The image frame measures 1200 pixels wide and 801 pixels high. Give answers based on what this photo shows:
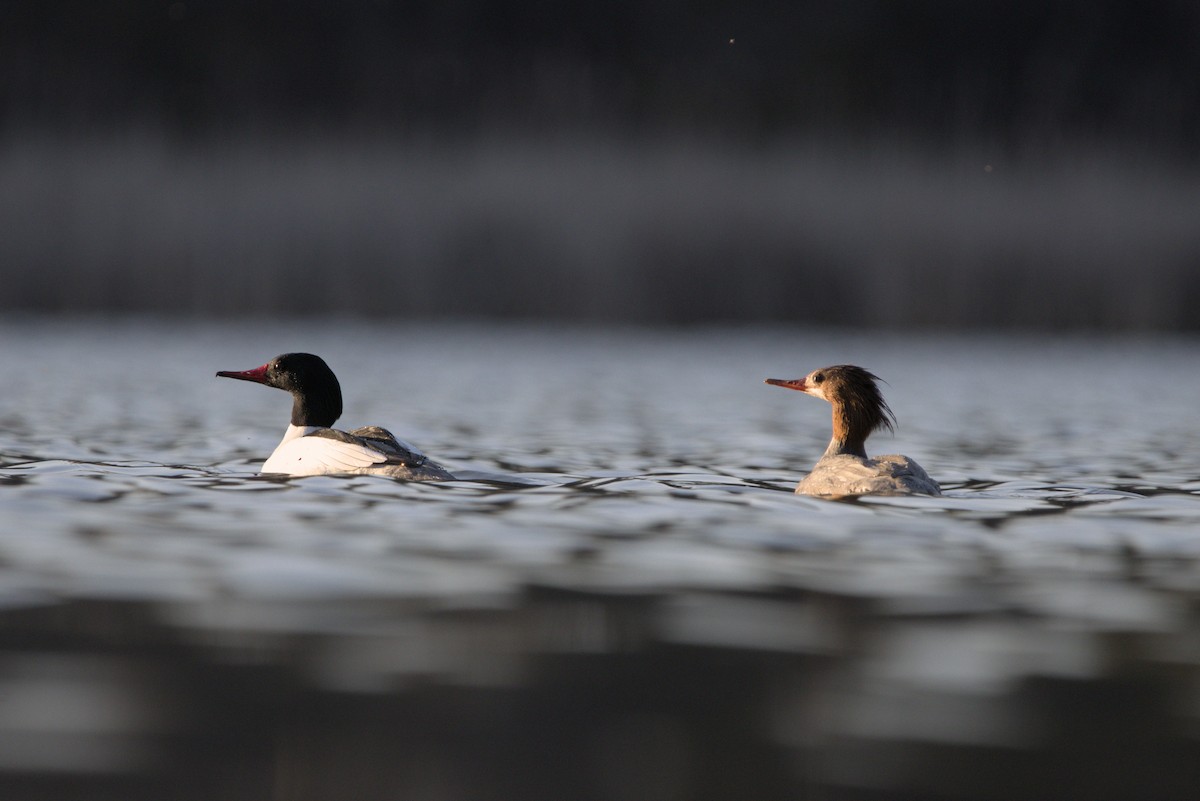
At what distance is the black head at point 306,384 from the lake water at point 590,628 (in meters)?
0.69

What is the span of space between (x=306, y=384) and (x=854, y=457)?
445cm

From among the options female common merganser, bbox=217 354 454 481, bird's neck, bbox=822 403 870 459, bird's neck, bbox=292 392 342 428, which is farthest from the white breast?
bird's neck, bbox=822 403 870 459

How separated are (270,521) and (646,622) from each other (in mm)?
3163

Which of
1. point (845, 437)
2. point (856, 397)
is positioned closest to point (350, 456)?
point (845, 437)

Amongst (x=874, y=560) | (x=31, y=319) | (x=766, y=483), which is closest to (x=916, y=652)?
(x=874, y=560)

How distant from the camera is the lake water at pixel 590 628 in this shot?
167 inches

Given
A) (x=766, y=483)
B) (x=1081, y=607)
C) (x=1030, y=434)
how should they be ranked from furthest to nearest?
(x=1030, y=434) → (x=766, y=483) → (x=1081, y=607)

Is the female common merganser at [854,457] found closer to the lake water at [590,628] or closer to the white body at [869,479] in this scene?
the white body at [869,479]

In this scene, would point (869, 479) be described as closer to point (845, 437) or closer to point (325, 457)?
point (845, 437)

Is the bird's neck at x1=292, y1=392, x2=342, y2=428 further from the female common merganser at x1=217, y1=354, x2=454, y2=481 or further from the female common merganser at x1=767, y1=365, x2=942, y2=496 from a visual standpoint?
the female common merganser at x1=767, y1=365, x2=942, y2=496

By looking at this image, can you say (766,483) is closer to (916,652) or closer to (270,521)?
(270,521)

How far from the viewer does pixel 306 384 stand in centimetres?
1245

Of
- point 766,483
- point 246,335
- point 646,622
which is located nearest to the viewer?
point 646,622

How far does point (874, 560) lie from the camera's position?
25.6ft
